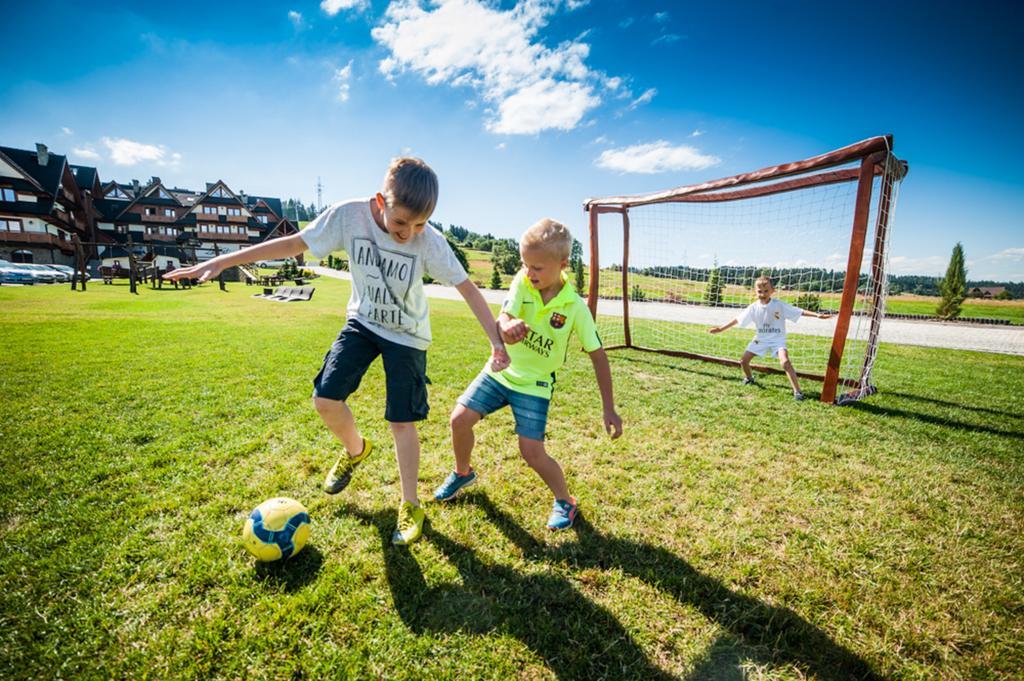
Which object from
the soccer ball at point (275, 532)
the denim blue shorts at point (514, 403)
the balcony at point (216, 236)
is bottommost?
the soccer ball at point (275, 532)

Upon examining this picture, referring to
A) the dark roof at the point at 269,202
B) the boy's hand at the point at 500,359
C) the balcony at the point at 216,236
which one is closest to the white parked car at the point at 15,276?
the balcony at the point at 216,236

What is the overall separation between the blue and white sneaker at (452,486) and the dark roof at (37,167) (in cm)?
5555

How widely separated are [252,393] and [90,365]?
3.11 metres

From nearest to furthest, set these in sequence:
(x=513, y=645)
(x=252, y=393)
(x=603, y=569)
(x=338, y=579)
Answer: (x=513, y=645) → (x=338, y=579) → (x=603, y=569) → (x=252, y=393)

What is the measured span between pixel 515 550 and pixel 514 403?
86 centimetres

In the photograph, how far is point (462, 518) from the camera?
266 cm

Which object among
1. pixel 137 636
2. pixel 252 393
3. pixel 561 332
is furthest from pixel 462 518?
pixel 252 393

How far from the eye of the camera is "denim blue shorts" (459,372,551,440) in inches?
99.1

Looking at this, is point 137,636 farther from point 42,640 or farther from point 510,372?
point 510,372

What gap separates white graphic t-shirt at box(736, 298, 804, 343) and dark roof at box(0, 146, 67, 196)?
56.5m

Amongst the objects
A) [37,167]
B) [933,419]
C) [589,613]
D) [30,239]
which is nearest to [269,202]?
[37,167]

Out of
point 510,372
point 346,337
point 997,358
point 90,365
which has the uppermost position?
point 346,337

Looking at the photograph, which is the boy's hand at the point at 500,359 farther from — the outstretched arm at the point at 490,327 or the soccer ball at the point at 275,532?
the soccer ball at the point at 275,532

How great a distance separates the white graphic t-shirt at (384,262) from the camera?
97.3 inches
